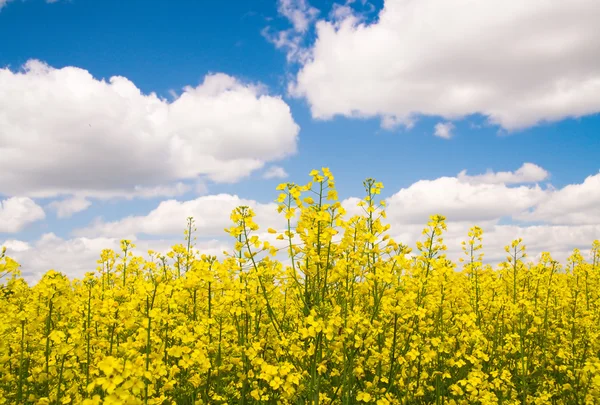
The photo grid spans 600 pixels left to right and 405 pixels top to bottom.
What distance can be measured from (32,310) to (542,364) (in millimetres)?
8099

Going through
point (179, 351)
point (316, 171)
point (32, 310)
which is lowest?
point (179, 351)

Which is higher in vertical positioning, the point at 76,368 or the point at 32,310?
the point at 32,310

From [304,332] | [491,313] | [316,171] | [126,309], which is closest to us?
[304,332]

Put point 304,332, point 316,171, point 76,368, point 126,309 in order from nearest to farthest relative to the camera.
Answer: point 304,332 → point 126,309 → point 316,171 → point 76,368

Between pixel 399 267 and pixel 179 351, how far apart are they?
2.58 m

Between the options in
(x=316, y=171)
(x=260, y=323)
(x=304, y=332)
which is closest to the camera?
(x=304, y=332)

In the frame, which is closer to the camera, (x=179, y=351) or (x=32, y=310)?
(x=179, y=351)

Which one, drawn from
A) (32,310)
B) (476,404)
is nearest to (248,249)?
(32,310)

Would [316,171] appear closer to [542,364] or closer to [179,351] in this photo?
→ [179,351]

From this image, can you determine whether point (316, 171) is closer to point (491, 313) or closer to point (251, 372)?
point (251, 372)

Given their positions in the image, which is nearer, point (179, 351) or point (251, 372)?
point (179, 351)

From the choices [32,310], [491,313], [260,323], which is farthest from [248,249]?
[491,313]

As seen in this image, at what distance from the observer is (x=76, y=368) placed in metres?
5.79

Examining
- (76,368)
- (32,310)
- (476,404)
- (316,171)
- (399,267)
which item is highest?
(316,171)
